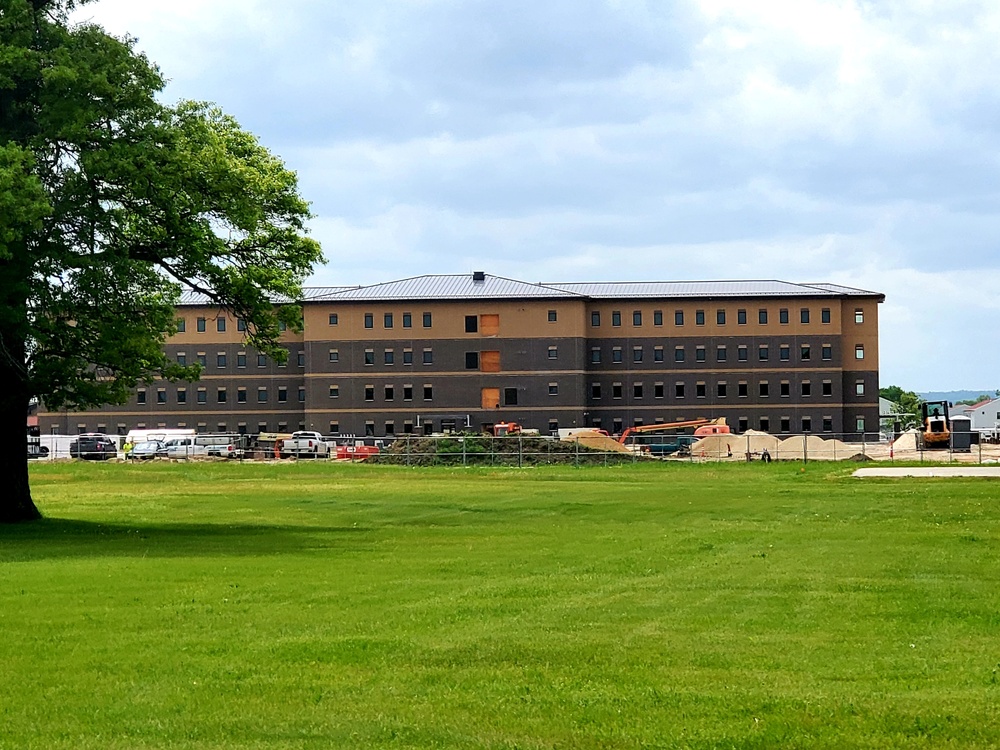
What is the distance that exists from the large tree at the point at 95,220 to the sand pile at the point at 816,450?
204 ft

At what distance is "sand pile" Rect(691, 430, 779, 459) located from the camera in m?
94.0

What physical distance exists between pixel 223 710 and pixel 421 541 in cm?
1792

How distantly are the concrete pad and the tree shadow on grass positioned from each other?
109 ft

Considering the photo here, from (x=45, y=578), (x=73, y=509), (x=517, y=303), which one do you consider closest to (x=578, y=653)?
(x=45, y=578)

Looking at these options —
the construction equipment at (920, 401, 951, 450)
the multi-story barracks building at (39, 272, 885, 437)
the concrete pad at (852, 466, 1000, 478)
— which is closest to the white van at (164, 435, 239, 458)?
Answer: the multi-story barracks building at (39, 272, 885, 437)

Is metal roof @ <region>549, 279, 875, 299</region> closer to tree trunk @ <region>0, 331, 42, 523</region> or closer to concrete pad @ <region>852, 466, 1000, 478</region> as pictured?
concrete pad @ <region>852, 466, 1000, 478</region>

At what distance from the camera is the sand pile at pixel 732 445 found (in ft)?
308

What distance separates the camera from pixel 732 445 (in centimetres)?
9900

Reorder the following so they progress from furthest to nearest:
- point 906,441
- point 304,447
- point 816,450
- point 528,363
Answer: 1. point 528,363
2. point 906,441
3. point 304,447
4. point 816,450

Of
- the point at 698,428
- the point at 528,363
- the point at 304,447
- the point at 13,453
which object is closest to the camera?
the point at 13,453

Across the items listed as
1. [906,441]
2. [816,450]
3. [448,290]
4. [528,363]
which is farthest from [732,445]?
A: [448,290]

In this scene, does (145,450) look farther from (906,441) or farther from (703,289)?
(906,441)

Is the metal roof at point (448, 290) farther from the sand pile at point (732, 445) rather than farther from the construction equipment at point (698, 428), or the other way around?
the sand pile at point (732, 445)

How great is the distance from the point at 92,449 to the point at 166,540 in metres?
77.9
